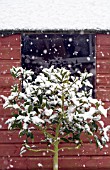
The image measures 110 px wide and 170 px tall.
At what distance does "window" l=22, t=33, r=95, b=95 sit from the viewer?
9000mm

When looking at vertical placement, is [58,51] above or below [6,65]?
above

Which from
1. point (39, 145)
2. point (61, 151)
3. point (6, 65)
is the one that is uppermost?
point (6, 65)

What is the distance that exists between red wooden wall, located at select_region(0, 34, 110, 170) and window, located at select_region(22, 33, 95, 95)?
184mm

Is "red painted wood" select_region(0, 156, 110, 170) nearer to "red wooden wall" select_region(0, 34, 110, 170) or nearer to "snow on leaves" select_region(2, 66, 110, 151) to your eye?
"red wooden wall" select_region(0, 34, 110, 170)

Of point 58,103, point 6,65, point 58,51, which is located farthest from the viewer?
point 58,51

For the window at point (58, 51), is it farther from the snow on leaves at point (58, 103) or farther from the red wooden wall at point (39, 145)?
the snow on leaves at point (58, 103)

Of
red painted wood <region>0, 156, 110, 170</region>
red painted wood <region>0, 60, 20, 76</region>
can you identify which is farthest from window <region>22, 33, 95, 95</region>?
red painted wood <region>0, 156, 110, 170</region>

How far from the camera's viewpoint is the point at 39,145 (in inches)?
345

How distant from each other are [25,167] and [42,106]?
1979mm

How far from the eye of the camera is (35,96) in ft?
24.0
